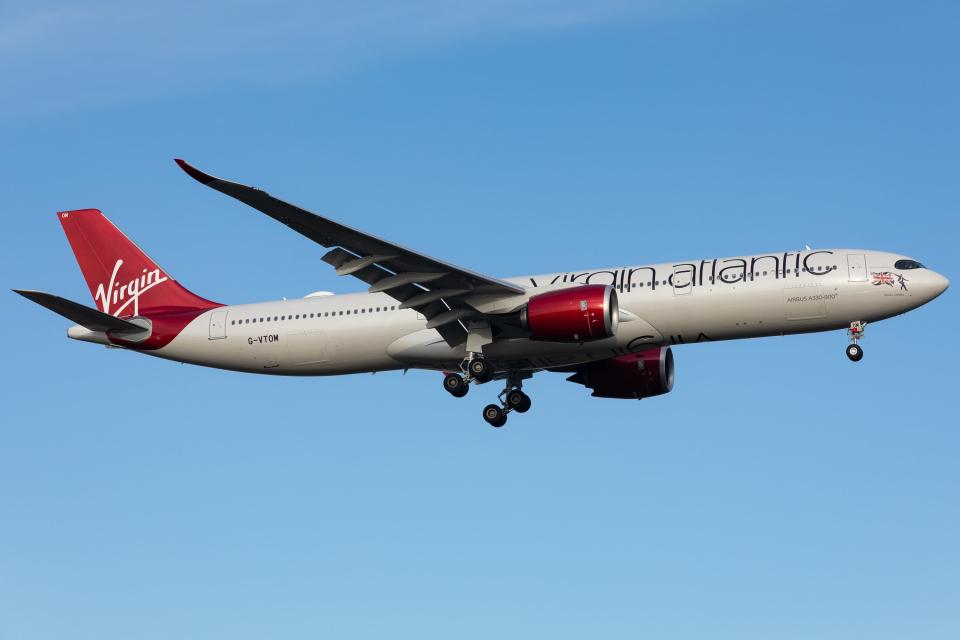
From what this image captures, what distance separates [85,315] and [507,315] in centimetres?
1439

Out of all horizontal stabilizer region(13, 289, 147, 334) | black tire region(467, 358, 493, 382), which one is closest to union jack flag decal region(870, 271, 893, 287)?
black tire region(467, 358, 493, 382)

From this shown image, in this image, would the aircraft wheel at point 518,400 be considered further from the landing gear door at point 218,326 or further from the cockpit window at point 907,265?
the cockpit window at point 907,265

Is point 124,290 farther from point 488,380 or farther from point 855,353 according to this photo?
point 855,353

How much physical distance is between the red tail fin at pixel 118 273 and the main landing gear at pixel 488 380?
1009cm

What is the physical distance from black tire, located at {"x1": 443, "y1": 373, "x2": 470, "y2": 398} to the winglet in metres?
12.5

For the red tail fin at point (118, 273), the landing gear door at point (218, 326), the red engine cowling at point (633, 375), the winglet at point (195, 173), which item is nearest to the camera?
the winglet at point (195, 173)

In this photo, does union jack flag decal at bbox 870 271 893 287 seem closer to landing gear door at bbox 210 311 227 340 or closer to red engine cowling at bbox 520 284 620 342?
red engine cowling at bbox 520 284 620 342

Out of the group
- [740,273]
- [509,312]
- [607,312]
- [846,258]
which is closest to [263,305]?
[509,312]

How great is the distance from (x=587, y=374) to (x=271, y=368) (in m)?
10.8

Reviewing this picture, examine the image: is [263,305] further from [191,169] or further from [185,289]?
[191,169]

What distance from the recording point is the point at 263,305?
48.8 metres

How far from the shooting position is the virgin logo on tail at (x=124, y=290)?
5134cm

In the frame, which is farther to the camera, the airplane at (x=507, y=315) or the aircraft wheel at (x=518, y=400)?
the aircraft wheel at (x=518, y=400)

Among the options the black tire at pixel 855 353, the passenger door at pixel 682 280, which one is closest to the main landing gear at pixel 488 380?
the passenger door at pixel 682 280
